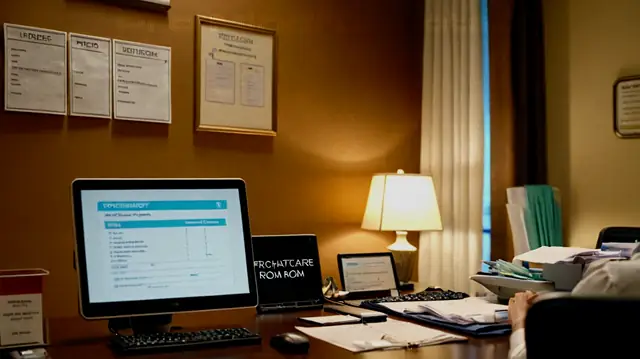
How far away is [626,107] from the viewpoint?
2.94m

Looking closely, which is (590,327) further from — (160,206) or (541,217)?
(541,217)

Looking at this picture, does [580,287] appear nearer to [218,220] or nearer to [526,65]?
[218,220]

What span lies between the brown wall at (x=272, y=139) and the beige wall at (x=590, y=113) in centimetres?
64

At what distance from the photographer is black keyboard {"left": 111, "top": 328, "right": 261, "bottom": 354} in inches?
65.0

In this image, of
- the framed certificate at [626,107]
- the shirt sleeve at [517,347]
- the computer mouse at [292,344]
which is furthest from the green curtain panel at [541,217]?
the computer mouse at [292,344]

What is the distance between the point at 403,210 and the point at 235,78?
0.86 metres

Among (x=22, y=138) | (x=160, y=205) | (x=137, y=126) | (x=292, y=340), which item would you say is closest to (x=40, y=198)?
(x=22, y=138)

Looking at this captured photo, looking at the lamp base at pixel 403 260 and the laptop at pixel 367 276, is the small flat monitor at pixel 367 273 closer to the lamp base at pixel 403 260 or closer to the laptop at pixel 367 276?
the laptop at pixel 367 276

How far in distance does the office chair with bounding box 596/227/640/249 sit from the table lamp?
639 mm

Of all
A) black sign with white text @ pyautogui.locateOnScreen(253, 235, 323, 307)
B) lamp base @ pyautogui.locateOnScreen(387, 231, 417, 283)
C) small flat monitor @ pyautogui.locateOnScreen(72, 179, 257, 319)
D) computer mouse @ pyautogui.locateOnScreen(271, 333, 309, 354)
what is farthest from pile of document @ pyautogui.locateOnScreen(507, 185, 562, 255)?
computer mouse @ pyautogui.locateOnScreen(271, 333, 309, 354)

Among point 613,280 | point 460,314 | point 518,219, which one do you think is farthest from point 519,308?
point 518,219

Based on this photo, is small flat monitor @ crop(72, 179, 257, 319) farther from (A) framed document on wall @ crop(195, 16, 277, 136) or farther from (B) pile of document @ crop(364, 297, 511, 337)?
(A) framed document on wall @ crop(195, 16, 277, 136)

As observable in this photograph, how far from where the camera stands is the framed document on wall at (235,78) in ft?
8.61

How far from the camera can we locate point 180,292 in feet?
5.98
